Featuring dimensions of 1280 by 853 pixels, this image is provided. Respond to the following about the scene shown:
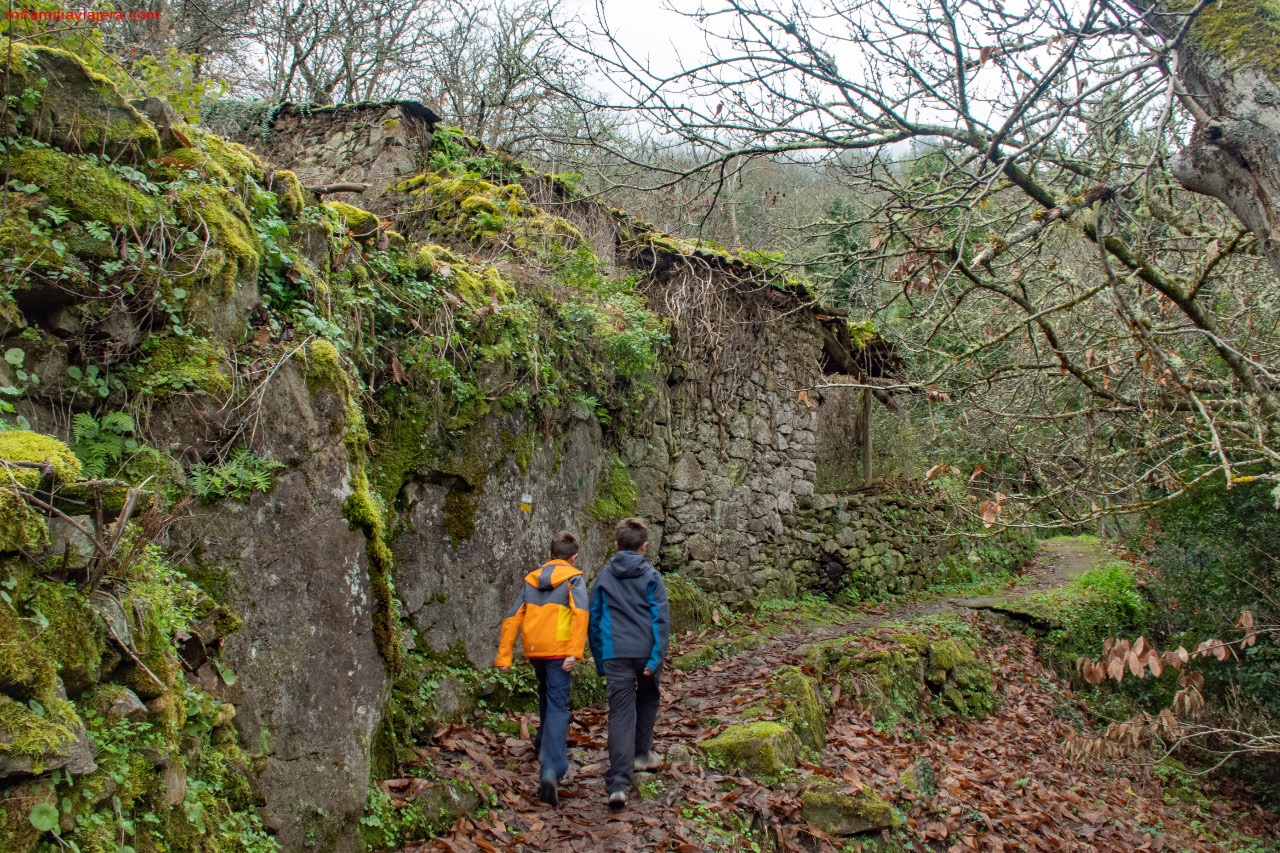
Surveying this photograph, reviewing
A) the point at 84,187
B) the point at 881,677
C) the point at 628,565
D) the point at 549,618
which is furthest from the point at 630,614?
the point at 881,677

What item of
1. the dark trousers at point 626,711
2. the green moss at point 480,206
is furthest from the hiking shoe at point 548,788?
the green moss at point 480,206

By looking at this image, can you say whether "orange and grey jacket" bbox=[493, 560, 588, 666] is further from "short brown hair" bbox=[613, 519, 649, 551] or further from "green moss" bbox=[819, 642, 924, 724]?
"green moss" bbox=[819, 642, 924, 724]

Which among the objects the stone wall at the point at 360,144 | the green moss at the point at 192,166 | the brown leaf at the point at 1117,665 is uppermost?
the stone wall at the point at 360,144

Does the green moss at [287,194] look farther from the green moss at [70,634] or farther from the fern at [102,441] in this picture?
the green moss at [70,634]

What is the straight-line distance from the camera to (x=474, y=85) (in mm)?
13875

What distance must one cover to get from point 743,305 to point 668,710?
18.9 feet

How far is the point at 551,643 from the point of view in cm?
450

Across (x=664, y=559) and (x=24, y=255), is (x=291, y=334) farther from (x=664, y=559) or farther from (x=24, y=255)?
(x=664, y=559)

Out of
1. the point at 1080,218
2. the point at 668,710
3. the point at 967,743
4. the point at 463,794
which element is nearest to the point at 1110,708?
the point at 967,743

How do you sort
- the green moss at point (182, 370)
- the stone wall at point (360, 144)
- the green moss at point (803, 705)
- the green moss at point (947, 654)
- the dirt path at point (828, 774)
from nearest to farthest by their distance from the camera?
the green moss at point (182, 370) → the dirt path at point (828, 774) → the green moss at point (803, 705) → the green moss at point (947, 654) → the stone wall at point (360, 144)

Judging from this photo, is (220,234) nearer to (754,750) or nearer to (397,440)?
(397,440)

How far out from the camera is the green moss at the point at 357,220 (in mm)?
5238

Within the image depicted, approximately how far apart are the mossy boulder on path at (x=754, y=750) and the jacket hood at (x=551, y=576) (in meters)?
1.77

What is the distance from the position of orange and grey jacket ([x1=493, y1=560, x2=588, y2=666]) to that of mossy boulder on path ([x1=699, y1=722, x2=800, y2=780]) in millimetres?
1498
